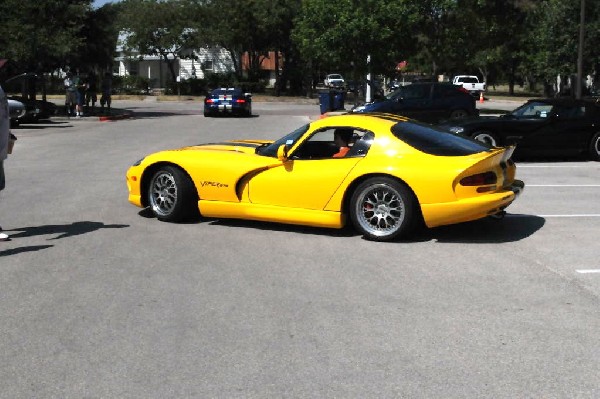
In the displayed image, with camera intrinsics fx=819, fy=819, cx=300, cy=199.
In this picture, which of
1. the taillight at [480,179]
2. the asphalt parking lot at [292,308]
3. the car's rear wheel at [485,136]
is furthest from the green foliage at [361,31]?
the taillight at [480,179]

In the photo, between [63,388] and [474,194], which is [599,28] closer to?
[474,194]

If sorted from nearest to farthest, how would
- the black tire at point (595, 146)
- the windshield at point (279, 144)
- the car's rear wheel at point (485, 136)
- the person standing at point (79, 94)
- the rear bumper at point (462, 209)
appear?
1. the rear bumper at point (462, 209)
2. the windshield at point (279, 144)
3. the car's rear wheel at point (485, 136)
4. the black tire at point (595, 146)
5. the person standing at point (79, 94)

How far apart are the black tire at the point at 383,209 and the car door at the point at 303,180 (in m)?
0.28

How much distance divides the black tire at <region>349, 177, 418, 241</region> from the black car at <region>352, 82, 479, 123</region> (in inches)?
646

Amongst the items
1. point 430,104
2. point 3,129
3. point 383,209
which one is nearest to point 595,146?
point 430,104

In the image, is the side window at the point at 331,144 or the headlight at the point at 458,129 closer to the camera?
the side window at the point at 331,144

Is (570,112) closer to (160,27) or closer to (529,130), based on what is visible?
(529,130)

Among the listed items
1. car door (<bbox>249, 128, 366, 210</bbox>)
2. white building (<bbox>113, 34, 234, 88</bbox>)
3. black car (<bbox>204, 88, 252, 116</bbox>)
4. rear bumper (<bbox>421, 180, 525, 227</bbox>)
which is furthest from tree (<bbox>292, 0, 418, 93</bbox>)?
white building (<bbox>113, 34, 234, 88</bbox>)

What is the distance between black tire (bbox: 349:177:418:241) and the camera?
Answer: 8266 mm

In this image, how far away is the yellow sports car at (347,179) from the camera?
26.8ft

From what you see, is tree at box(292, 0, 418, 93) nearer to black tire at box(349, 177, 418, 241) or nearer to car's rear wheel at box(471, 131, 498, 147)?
car's rear wheel at box(471, 131, 498, 147)

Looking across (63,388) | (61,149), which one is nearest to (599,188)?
(63,388)

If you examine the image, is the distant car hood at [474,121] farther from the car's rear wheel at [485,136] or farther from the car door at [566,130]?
the car door at [566,130]

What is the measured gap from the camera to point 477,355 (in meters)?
5.00
